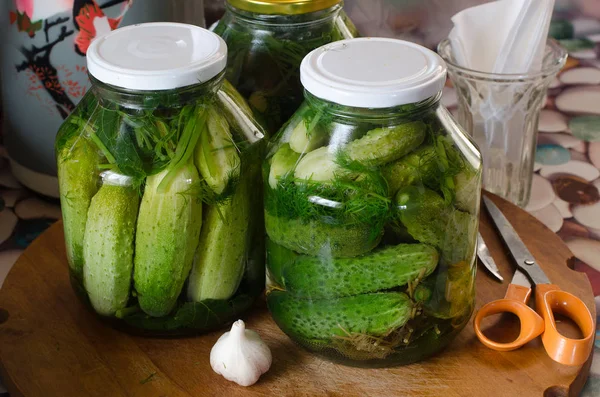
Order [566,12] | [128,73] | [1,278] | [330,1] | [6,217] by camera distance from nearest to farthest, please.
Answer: [128,73], [330,1], [1,278], [6,217], [566,12]

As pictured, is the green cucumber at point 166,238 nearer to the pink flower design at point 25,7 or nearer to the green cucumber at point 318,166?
the green cucumber at point 318,166

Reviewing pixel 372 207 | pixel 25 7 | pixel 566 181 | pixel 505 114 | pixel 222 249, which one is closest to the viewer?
pixel 372 207

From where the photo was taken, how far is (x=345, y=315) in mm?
841

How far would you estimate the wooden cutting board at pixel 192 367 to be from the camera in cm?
86

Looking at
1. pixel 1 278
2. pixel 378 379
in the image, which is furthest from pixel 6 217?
pixel 378 379

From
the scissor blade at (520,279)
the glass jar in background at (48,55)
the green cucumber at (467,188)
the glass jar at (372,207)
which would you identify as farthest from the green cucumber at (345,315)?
the glass jar in background at (48,55)

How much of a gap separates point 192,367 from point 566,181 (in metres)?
0.78

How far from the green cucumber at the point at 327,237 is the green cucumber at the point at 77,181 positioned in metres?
0.20

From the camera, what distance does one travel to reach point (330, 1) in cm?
96

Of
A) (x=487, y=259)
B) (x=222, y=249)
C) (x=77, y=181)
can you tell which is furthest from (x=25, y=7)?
(x=487, y=259)

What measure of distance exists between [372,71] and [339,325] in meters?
0.27

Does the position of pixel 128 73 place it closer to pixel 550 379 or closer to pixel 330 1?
pixel 330 1

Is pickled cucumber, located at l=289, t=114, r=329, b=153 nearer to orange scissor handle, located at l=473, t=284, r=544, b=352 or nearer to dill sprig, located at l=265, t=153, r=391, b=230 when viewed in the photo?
dill sprig, located at l=265, t=153, r=391, b=230

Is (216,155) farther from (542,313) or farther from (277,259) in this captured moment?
(542,313)
